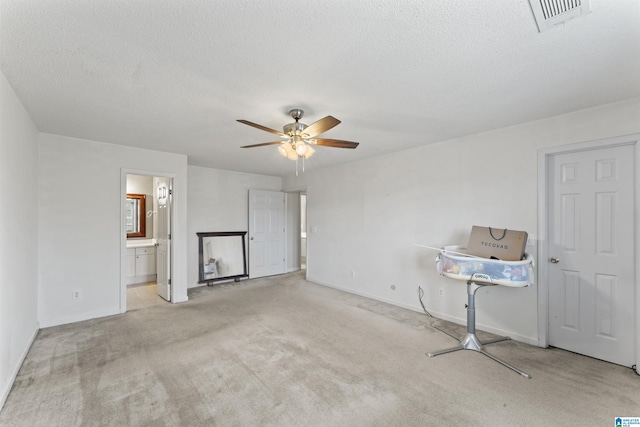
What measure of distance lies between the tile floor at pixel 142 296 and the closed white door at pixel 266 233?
1858mm

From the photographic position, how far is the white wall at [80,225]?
3.36 metres

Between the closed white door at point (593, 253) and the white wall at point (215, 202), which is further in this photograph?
the white wall at point (215, 202)

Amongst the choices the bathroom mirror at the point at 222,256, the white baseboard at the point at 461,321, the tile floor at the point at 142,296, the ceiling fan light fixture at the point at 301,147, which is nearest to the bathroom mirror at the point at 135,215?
the tile floor at the point at 142,296

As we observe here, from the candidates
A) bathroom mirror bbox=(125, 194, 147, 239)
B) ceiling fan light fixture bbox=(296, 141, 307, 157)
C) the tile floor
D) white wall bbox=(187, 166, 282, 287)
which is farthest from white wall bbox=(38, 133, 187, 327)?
ceiling fan light fixture bbox=(296, 141, 307, 157)

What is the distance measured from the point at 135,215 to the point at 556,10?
684 centimetres

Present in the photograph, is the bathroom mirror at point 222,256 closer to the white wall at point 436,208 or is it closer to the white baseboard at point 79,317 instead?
the white wall at point 436,208

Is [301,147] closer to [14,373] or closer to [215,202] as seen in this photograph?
[14,373]

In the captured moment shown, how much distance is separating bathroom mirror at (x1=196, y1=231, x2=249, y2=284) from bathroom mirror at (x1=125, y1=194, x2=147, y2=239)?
1.55 metres

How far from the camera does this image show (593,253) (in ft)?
8.68

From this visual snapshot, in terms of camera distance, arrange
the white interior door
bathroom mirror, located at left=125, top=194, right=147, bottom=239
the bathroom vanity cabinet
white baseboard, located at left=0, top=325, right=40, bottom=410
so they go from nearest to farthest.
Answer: white baseboard, located at left=0, top=325, right=40, bottom=410 < the white interior door < the bathroom vanity cabinet < bathroom mirror, located at left=125, top=194, right=147, bottom=239

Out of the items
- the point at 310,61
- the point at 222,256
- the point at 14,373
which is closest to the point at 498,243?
the point at 310,61

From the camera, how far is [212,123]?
2.97 meters

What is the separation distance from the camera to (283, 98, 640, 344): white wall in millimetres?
2912

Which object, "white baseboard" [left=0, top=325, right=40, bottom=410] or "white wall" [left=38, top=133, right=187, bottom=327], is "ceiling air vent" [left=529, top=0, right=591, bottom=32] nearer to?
"white baseboard" [left=0, top=325, right=40, bottom=410]
